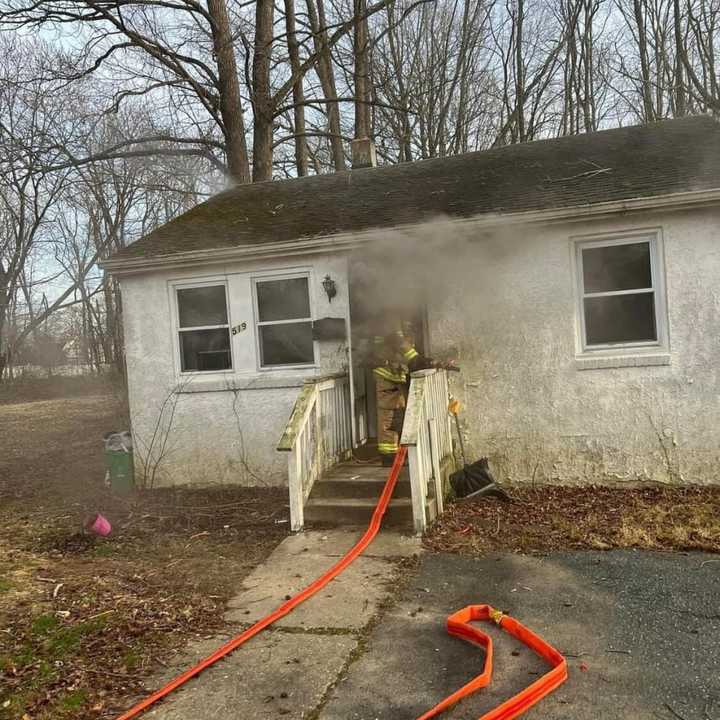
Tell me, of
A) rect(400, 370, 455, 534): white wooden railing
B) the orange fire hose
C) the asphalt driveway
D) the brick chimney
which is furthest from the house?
the brick chimney

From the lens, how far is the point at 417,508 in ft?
19.8

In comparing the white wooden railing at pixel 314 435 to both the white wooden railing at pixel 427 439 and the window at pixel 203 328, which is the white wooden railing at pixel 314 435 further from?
the window at pixel 203 328

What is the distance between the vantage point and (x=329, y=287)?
8172 millimetres

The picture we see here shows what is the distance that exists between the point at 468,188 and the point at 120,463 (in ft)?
19.7

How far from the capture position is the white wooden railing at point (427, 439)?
6.01 m

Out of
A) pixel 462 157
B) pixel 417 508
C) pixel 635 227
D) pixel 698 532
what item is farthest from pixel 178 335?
pixel 698 532

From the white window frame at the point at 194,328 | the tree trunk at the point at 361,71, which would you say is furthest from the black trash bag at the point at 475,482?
the tree trunk at the point at 361,71

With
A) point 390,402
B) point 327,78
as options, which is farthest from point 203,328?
point 327,78

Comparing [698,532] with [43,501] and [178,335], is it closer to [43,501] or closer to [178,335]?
[178,335]

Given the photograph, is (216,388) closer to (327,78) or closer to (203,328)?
(203,328)

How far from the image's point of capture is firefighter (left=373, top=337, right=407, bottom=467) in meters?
7.47

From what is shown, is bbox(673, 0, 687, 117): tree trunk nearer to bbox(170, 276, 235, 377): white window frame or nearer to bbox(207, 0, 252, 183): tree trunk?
bbox(207, 0, 252, 183): tree trunk

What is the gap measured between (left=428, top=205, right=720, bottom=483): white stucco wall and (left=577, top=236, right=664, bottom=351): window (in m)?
0.15

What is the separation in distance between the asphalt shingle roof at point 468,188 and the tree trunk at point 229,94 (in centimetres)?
657
